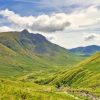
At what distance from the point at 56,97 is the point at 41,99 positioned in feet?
50.1

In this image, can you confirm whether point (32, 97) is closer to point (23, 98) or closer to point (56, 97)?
point (23, 98)

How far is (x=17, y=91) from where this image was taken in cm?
19500

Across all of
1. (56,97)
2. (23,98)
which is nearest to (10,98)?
(23,98)

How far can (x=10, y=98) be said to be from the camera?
582ft

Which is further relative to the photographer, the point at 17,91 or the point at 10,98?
the point at 17,91

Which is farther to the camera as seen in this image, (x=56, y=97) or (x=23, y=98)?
(x=56, y=97)

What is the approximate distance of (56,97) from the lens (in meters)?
199

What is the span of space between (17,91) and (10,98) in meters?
17.9

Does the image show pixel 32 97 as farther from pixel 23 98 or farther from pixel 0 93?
pixel 0 93

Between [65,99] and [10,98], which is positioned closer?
[10,98]

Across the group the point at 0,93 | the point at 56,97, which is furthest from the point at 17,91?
the point at 56,97

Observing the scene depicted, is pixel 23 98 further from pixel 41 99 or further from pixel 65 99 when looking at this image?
pixel 65 99

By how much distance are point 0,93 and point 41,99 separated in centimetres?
2728

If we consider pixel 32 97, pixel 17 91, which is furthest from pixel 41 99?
pixel 17 91
